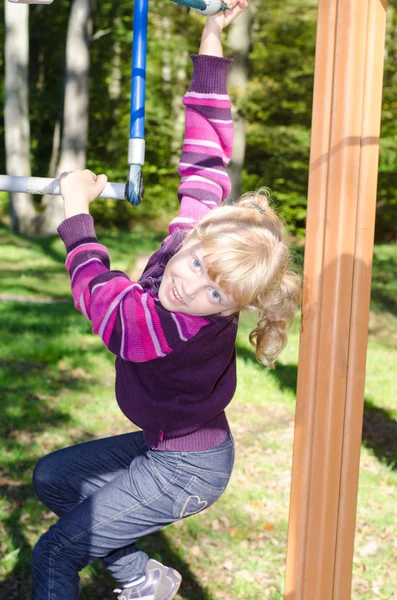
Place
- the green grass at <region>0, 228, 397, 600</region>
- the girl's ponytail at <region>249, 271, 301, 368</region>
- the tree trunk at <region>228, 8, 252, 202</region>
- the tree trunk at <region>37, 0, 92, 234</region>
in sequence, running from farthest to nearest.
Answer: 1. the tree trunk at <region>37, 0, 92, 234</region>
2. the tree trunk at <region>228, 8, 252, 202</region>
3. the green grass at <region>0, 228, 397, 600</region>
4. the girl's ponytail at <region>249, 271, 301, 368</region>

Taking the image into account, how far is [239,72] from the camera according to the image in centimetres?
1269

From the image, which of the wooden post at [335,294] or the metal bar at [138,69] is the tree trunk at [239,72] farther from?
the wooden post at [335,294]

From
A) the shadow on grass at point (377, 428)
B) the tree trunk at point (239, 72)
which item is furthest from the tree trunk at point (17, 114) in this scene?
the shadow on grass at point (377, 428)

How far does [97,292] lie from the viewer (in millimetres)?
1729

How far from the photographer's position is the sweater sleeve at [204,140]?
208 centimetres

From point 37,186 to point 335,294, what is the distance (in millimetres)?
685

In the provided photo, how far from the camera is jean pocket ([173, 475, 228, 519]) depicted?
6.51 feet

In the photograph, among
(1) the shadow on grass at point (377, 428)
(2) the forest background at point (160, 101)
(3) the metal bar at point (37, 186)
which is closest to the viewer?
(3) the metal bar at point (37, 186)

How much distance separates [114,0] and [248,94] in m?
6.73

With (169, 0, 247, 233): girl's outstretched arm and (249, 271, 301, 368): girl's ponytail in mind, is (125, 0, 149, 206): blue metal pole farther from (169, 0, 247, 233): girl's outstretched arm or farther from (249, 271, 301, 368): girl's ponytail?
(249, 271, 301, 368): girl's ponytail

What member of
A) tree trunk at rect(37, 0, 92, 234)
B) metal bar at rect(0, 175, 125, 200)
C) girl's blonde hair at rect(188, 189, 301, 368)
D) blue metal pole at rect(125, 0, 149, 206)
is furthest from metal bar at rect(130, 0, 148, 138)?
tree trunk at rect(37, 0, 92, 234)

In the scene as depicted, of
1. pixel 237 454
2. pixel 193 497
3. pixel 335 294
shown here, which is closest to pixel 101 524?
pixel 193 497

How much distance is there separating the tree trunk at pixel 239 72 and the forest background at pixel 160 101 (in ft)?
1.34

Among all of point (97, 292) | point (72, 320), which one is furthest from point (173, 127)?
point (97, 292)
